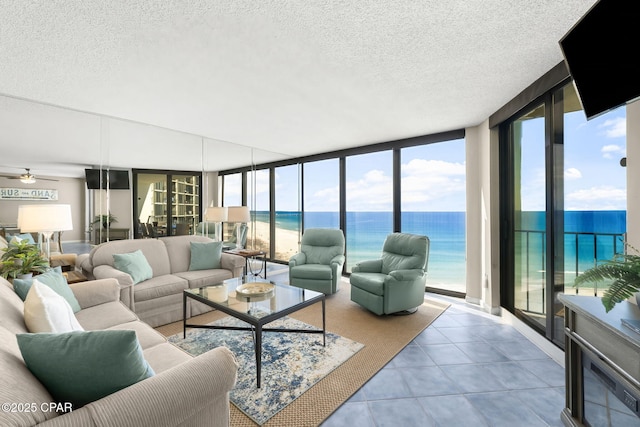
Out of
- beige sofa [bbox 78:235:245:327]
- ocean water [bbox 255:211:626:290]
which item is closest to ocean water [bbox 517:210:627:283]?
ocean water [bbox 255:211:626:290]

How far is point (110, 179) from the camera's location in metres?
3.59

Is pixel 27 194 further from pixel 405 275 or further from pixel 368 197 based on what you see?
pixel 368 197

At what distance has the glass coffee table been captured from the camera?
2.14 meters

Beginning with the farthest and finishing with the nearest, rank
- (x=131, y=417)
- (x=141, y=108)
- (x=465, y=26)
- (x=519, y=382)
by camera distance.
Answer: (x=141, y=108), (x=519, y=382), (x=465, y=26), (x=131, y=417)

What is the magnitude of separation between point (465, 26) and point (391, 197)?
3.11 m

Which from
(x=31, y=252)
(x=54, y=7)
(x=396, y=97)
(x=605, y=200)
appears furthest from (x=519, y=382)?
(x=31, y=252)

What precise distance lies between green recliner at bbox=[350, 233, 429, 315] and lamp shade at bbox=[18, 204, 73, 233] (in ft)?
10.3

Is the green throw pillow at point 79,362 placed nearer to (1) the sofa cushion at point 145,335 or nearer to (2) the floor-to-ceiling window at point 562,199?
(1) the sofa cushion at point 145,335

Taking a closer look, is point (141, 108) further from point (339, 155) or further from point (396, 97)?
point (339, 155)

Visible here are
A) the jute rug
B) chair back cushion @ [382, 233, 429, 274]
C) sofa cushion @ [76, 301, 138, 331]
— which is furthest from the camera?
chair back cushion @ [382, 233, 429, 274]

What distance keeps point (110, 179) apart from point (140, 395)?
3531 mm

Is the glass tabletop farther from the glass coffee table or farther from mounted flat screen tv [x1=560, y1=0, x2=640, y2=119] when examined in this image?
mounted flat screen tv [x1=560, y1=0, x2=640, y2=119]

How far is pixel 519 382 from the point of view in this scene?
2057mm

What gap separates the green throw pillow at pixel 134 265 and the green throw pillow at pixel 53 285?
770 millimetres
